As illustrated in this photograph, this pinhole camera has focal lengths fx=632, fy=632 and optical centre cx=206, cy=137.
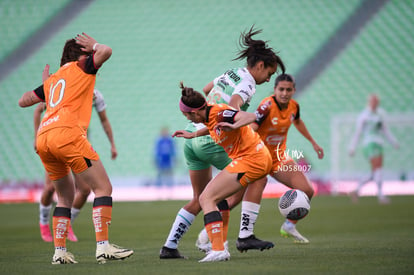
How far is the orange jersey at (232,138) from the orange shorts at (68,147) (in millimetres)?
1003

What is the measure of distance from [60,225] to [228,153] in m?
1.59

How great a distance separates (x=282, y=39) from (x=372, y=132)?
25.8ft

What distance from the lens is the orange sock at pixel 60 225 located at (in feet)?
17.8

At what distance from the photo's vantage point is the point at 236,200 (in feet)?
21.4

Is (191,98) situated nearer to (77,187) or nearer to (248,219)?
(248,219)

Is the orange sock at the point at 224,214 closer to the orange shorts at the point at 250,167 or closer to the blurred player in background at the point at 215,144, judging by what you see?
the blurred player in background at the point at 215,144

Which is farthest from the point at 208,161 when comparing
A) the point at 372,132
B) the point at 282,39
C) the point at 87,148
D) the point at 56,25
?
the point at 56,25

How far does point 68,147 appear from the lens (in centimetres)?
504

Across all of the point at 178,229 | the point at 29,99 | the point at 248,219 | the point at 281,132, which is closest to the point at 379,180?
the point at 281,132

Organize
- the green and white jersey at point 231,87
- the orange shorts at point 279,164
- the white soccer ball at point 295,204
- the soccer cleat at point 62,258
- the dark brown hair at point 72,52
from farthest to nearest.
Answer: the orange shorts at point 279,164
the white soccer ball at point 295,204
the green and white jersey at point 231,87
the dark brown hair at point 72,52
the soccer cleat at point 62,258

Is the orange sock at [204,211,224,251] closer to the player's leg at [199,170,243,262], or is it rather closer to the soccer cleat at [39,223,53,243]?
the player's leg at [199,170,243,262]

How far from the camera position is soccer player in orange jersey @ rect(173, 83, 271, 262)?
16.8ft

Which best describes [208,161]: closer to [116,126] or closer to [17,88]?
[116,126]

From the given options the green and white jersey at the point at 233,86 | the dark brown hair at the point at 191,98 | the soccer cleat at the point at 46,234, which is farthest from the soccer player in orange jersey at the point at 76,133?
the soccer cleat at the point at 46,234
